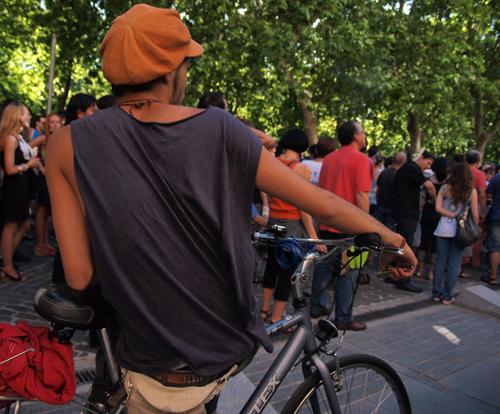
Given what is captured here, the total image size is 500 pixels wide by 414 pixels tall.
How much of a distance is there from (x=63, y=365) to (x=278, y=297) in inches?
125

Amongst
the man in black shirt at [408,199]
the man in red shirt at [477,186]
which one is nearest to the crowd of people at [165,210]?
the man in black shirt at [408,199]

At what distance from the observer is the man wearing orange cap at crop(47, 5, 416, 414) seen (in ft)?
4.22

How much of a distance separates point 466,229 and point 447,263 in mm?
581

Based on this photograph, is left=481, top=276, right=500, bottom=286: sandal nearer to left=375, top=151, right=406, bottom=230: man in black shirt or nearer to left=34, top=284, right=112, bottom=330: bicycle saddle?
left=375, top=151, right=406, bottom=230: man in black shirt

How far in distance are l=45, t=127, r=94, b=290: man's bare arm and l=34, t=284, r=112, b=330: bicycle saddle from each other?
0.21 feet

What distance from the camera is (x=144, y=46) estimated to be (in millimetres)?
1287

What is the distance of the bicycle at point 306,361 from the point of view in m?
1.54

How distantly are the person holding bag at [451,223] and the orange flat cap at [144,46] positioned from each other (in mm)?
5447

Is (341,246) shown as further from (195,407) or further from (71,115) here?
(71,115)

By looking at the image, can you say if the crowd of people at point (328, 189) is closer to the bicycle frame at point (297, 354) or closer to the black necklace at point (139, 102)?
the bicycle frame at point (297, 354)

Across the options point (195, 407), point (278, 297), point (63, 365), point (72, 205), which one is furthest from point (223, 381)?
point (278, 297)

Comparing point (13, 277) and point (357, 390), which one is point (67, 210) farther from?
point (13, 277)

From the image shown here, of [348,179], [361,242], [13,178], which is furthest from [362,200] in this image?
[13,178]

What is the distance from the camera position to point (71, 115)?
4.18 meters
